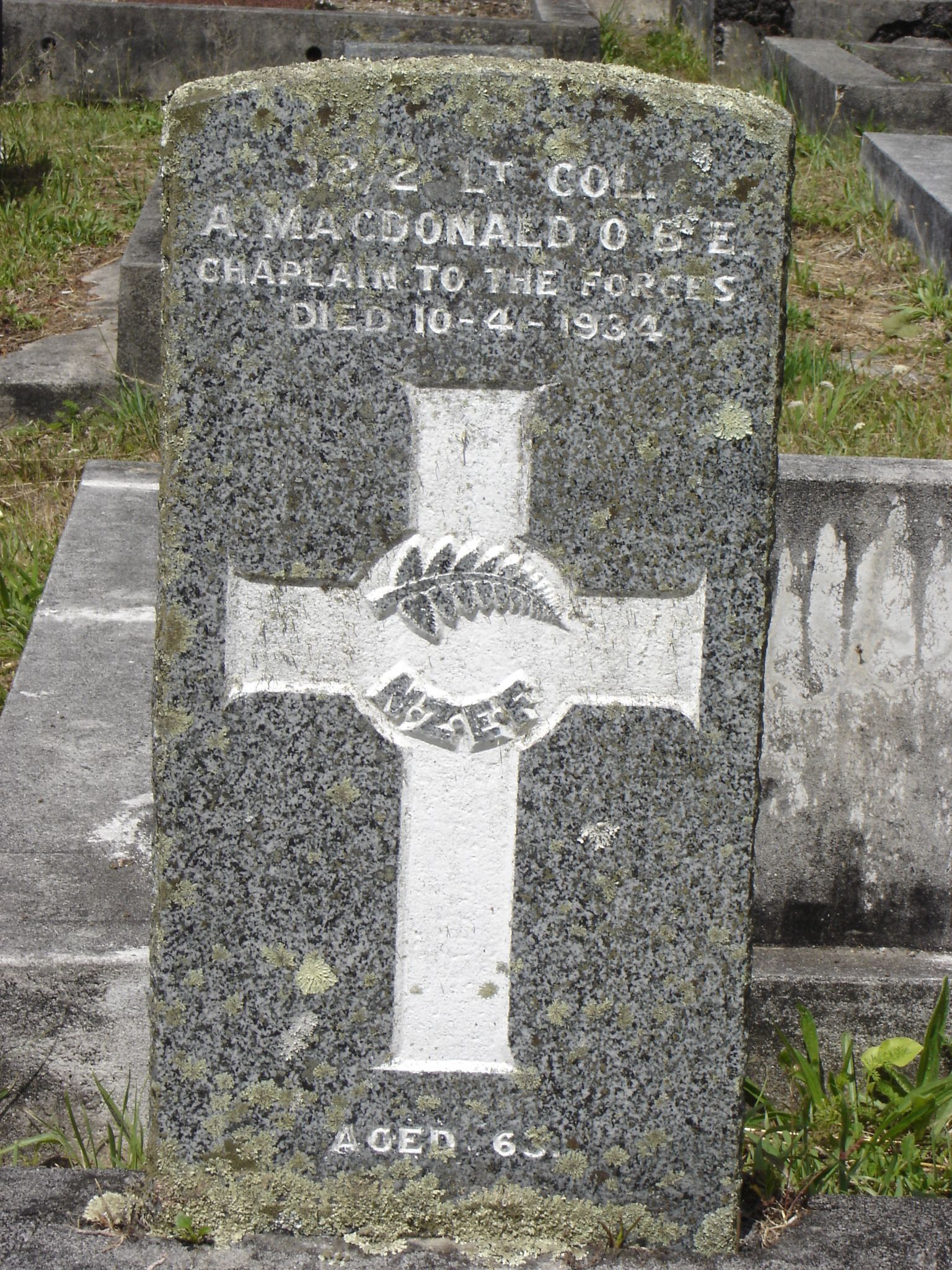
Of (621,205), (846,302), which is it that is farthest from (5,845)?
(846,302)

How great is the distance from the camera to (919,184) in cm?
463

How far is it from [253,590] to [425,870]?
14.3 inches

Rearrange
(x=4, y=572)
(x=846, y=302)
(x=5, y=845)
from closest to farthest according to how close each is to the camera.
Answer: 1. (x=5, y=845)
2. (x=4, y=572)
3. (x=846, y=302)

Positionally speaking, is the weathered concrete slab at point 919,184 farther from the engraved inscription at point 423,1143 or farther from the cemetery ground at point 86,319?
the engraved inscription at point 423,1143

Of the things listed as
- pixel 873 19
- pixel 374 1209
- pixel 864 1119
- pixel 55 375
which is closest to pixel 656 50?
pixel 873 19

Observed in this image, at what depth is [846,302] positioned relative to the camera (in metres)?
4.49

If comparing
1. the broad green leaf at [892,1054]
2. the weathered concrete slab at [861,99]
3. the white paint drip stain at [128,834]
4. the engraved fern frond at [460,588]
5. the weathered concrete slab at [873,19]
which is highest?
the weathered concrete slab at [873,19]

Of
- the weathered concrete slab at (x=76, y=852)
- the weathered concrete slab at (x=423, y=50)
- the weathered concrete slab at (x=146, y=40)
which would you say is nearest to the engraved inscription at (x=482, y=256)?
the weathered concrete slab at (x=76, y=852)

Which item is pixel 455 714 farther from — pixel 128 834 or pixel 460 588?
pixel 128 834

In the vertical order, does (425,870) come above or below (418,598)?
below

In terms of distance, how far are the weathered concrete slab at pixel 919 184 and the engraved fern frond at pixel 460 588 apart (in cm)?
332

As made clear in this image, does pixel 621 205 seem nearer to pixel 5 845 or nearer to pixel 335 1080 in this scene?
pixel 335 1080

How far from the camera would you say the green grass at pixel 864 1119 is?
193 centimetres

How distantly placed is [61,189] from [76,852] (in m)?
4.52
